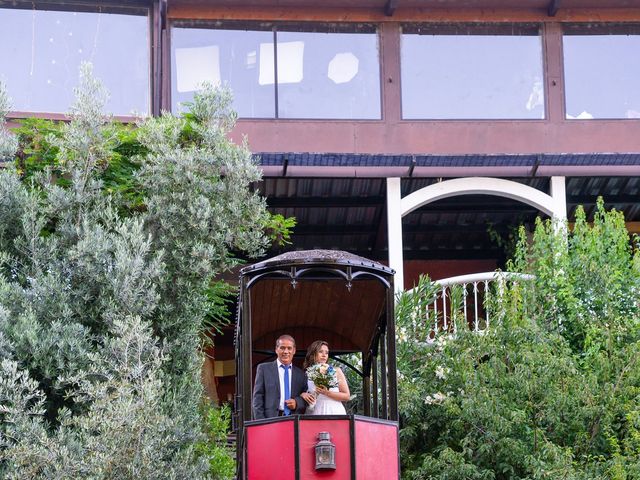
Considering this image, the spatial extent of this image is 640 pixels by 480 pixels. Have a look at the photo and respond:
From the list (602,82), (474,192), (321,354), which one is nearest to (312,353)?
(321,354)

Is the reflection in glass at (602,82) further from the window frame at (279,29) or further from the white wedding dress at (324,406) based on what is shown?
the white wedding dress at (324,406)

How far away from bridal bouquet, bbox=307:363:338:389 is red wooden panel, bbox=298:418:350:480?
71 cm

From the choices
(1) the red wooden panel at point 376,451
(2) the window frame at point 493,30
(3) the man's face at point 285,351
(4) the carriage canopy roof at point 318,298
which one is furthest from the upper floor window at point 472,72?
(1) the red wooden panel at point 376,451

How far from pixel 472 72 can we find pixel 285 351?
9.06m

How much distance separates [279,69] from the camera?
20.1 m

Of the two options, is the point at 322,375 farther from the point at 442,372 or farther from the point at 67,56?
the point at 67,56

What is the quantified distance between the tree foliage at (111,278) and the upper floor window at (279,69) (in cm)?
454

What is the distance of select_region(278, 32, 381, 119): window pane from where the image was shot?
2009cm

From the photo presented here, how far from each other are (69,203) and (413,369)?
4.40 meters

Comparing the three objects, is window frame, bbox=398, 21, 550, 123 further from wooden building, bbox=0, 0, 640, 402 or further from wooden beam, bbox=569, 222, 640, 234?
wooden beam, bbox=569, 222, 640, 234

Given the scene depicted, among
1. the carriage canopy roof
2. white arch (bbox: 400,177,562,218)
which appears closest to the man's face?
the carriage canopy roof

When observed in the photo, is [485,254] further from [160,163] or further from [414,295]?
[160,163]

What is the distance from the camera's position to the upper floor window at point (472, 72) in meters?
20.3

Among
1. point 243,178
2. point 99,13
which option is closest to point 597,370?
point 243,178
